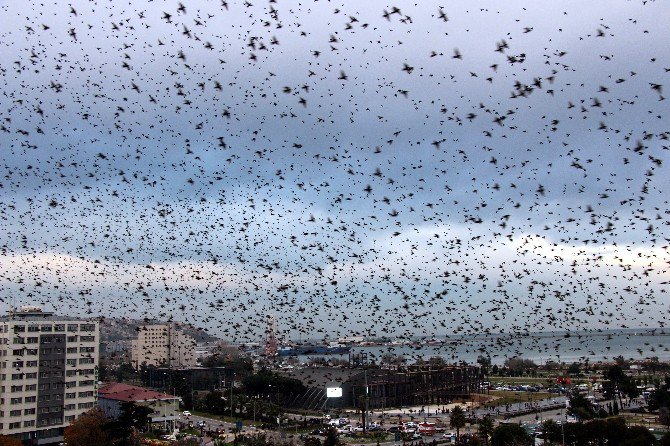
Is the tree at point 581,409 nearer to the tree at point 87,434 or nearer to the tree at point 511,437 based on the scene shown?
the tree at point 511,437

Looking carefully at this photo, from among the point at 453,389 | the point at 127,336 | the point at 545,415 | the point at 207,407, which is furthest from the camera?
the point at 127,336

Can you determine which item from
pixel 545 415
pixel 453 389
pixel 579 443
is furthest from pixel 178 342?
pixel 579 443

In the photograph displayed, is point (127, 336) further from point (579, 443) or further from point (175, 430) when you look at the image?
point (579, 443)

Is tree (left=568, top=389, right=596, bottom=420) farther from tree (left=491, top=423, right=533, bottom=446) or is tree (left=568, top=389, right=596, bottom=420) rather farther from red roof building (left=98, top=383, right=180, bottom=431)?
red roof building (left=98, top=383, right=180, bottom=431)

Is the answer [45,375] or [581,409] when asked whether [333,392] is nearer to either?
[581,409]

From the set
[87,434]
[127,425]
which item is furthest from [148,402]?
[87,434]

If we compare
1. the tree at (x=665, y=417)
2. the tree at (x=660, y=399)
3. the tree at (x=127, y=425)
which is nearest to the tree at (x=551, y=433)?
the tree at (x=665, y=417)
